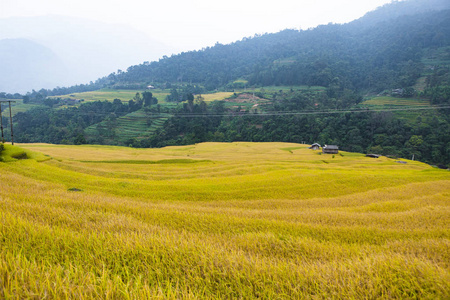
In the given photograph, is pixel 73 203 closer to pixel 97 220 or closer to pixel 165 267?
pixel 97 220

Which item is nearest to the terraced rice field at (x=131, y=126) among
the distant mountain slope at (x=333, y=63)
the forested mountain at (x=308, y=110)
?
the forested mountain at (x=308, y=110)

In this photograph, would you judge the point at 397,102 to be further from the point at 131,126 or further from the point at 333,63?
the point at 131,126

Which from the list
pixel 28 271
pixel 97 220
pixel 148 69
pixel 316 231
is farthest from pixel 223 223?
pixel 148 69

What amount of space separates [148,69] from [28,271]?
196m

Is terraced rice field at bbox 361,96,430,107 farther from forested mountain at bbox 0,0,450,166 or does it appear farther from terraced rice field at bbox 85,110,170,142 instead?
terraced rice field at bbox 85,110,170,142

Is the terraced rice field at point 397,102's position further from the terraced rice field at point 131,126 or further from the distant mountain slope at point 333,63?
the terraced rice field at point 131,126

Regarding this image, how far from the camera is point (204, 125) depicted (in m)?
80.9

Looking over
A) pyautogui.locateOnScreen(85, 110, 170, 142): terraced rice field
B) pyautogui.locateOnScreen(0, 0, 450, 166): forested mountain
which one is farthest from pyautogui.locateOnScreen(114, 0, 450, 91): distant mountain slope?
pyautogui.locateOnScreen(85, 110, 170, 142): terraced rice field

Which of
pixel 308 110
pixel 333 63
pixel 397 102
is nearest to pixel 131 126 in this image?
pixel 308 110

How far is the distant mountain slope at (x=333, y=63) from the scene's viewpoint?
122m

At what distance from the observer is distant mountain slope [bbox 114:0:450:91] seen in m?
122

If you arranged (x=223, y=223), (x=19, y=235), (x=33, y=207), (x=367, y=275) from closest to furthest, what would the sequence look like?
(x=367, y=275) → (x=19, y=235) → (x=33, y=207) → (x=223, y=223)

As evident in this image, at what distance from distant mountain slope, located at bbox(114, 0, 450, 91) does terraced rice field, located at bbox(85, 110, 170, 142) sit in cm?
6916

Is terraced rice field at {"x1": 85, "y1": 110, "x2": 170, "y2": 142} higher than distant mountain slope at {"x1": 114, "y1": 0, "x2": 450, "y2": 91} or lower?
lower
